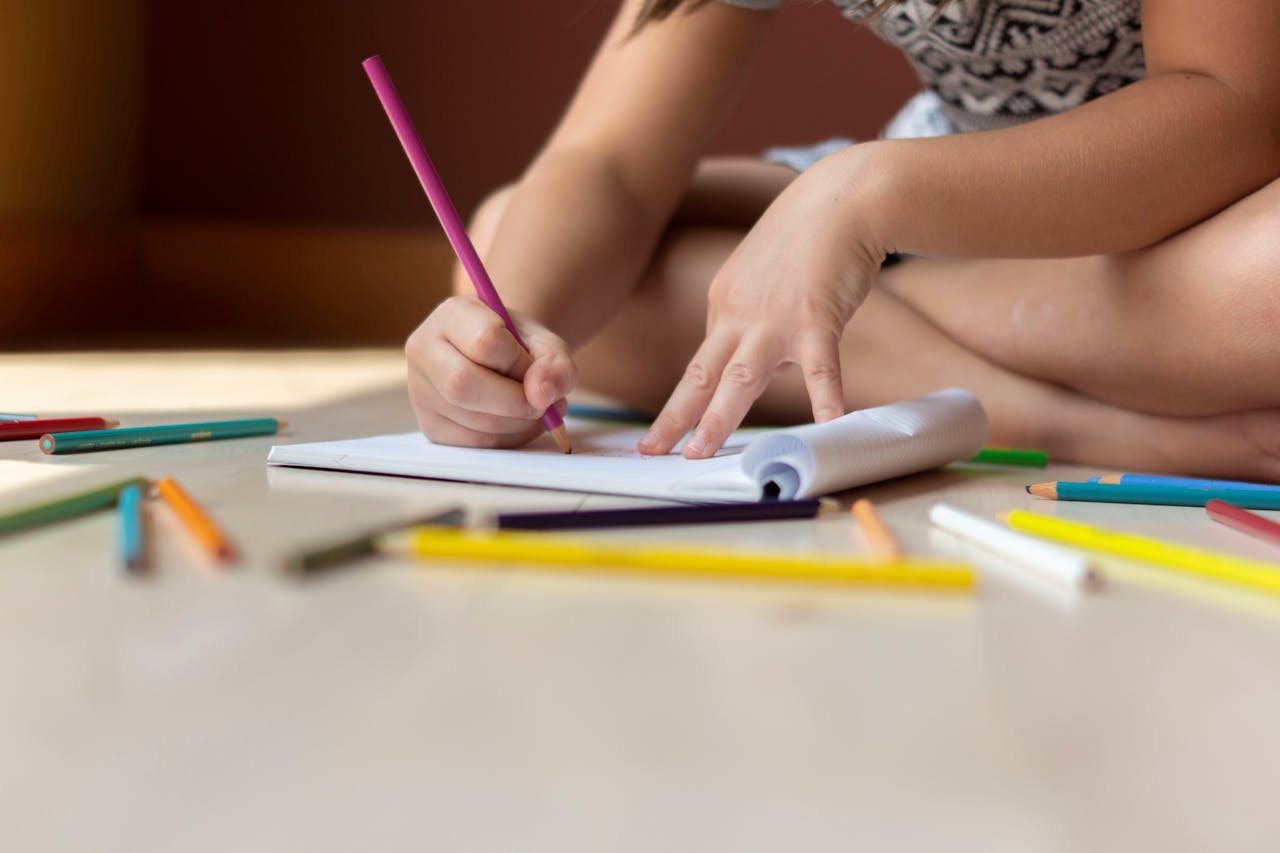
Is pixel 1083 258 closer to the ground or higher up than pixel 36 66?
closer to the ground

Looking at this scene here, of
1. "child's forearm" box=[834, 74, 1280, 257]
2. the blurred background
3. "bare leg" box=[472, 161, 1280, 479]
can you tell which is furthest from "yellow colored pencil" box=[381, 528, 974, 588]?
the blurred background

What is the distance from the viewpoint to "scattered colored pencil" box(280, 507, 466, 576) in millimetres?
391

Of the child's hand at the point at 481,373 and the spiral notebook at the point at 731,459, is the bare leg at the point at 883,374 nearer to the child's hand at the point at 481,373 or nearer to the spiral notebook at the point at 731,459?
the spiral notebook at the point at 731,459

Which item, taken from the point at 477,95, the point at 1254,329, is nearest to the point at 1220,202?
the point at 1254,329

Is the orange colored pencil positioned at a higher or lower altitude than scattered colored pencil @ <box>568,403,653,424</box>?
higher

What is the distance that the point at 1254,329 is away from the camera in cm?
64

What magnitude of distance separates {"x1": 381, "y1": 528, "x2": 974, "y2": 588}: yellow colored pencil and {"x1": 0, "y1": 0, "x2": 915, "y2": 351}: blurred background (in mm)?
1540

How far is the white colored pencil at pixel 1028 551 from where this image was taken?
1.36 feet

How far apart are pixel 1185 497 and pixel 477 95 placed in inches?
64.9

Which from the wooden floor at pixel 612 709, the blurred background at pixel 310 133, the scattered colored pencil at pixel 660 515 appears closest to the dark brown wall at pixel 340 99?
the blurred background at pixel 310 133

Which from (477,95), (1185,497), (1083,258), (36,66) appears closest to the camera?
(1185,497)

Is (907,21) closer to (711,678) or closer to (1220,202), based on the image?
(1220,202)

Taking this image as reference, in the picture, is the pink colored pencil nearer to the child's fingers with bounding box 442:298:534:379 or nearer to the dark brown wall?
the child's fingers with bounding box 442:298:534:379

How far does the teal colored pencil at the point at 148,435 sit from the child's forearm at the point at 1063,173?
0.36m
